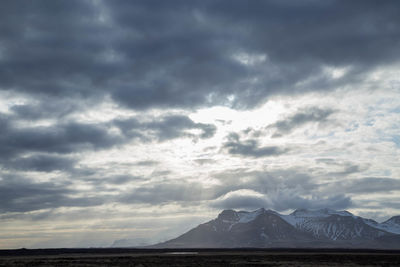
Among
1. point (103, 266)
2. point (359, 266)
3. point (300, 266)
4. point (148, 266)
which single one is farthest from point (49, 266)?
point (359, 266)

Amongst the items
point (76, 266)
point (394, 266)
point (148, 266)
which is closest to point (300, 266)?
point (394, 266)

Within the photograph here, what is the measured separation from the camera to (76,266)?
84938 millimetres

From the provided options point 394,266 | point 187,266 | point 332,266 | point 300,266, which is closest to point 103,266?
point 187,266

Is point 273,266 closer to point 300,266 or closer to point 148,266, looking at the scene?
point 300,266

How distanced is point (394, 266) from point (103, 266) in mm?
65604

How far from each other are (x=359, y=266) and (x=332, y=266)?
24.7 feet

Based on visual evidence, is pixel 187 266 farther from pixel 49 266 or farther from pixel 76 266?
pixel 49 266

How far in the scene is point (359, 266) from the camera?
86562mm

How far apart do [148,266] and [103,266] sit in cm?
1014

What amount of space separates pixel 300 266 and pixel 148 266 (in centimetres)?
3330

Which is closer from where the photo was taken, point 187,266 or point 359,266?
point 187,266

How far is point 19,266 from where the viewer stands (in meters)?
85.2

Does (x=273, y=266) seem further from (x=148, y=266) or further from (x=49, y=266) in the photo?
(x=49, y=266)

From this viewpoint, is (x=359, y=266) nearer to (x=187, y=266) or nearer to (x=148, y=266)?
(x=187, y=266)
